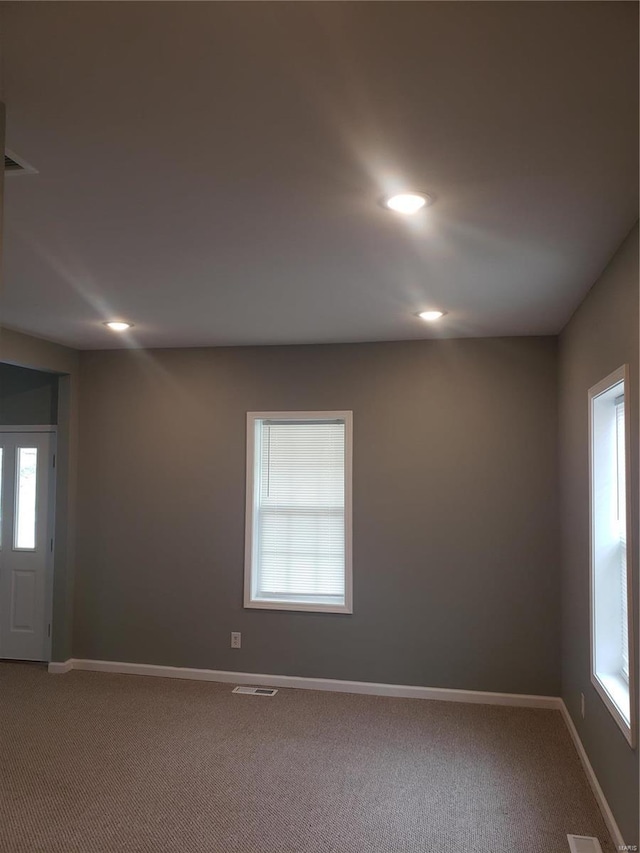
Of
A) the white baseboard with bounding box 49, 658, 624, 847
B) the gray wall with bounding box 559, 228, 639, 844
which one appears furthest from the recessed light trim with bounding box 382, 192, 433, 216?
the white baseboard with bounding box 49, 658, 624, 847

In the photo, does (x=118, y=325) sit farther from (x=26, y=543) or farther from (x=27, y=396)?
(x=26, y=543)

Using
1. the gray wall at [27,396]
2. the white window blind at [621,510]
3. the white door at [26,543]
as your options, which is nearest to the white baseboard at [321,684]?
the white door at [26,543]

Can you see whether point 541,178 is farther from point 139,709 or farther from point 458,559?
point 139,709

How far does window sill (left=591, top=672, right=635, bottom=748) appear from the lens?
2663 millimetres

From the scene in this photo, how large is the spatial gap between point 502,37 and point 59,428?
15.9ft

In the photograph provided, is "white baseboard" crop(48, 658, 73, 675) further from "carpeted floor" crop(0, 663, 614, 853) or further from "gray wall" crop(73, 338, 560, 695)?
"carpeted floor" crop(0, 663, 614, 853)

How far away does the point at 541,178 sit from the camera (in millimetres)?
2186

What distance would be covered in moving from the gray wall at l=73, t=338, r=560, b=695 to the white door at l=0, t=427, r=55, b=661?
35 cm

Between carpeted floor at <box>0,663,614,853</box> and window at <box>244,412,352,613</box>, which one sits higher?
window at <box>244,412,352,613</box>

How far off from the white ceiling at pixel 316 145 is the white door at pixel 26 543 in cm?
243

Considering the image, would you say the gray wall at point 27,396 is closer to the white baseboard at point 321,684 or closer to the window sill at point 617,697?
the white baseboard at point 321,684

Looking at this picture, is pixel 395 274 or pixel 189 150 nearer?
pixel 189 150

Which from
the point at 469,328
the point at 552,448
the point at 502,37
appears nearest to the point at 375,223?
the point at 502,37

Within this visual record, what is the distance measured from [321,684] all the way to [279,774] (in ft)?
4.63
